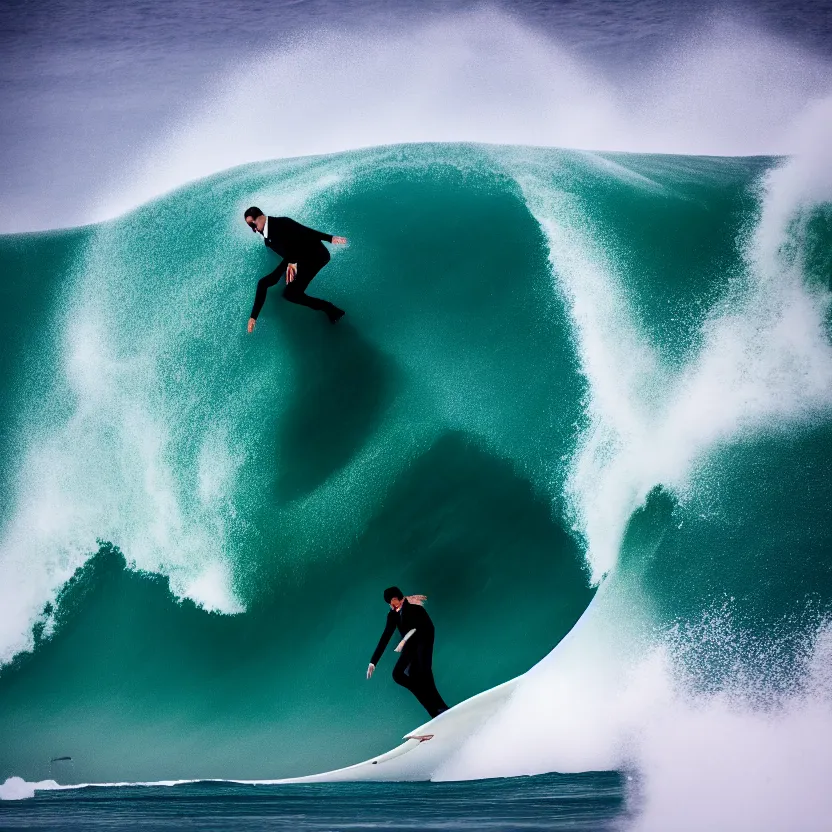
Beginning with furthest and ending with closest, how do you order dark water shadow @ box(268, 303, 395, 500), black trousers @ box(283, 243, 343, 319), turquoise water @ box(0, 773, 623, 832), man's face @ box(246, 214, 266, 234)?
dark water shadow @ box(268, 303, 395, 500) → black trousers @ box(283, 243, 343, 319) → man's face @ box(246, 214, 266, 234) → turquoise water @ box(0, 773, 623, 832)

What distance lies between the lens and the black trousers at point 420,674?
402 cm

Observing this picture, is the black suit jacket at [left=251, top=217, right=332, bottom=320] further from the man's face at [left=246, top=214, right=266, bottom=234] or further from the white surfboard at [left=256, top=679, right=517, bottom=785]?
the white surfboard at [left=256, top=679, right=517, bottom=785]

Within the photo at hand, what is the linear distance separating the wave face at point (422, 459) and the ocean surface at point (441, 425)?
0.02 m

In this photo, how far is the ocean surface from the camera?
4051 mm

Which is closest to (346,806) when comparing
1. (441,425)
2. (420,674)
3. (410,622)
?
(420,674)

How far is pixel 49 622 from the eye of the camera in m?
4.35

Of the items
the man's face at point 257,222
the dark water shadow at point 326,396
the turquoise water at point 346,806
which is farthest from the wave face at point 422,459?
the man's face at point 257,222

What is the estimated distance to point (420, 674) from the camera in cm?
402

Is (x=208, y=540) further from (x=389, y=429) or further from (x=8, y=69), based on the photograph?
(x=8, y=69)

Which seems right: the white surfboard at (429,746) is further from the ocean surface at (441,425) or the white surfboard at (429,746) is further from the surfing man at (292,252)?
the surfing man at (292,252)

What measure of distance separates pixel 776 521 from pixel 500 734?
1557 millimetres

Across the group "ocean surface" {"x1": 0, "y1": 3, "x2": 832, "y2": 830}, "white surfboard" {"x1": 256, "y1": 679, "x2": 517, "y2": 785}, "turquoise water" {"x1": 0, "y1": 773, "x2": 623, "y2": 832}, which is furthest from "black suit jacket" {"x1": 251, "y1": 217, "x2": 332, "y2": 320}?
"turquoise water" {"x1": 0, "y1": 773, "x2": 623, "y2": 832}

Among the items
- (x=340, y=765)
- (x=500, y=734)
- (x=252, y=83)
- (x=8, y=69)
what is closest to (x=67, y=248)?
(x=8, y=69)

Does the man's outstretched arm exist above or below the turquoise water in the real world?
above
